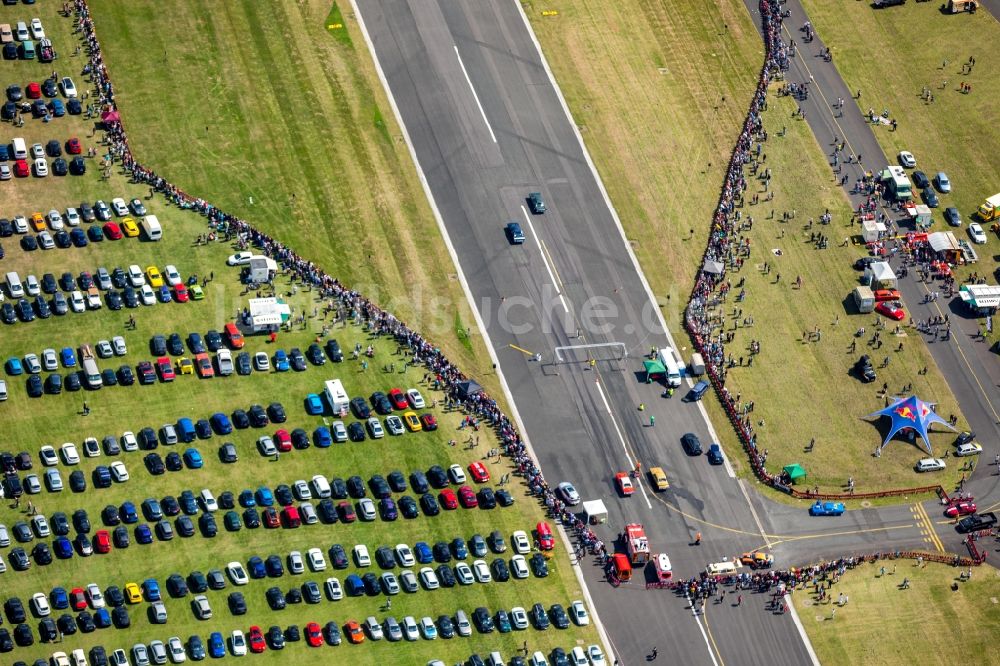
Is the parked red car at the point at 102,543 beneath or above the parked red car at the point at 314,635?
above

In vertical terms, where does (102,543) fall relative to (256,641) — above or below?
above

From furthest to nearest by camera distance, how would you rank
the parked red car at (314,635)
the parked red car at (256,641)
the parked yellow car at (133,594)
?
1. the parked yellow car at (133,594)
2. the parked red car at (314,635)
3. the parked red car at (256,641)

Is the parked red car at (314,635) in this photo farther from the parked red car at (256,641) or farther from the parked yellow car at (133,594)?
the parked yellow car at (133,594)

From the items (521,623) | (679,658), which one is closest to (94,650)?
(521,623)

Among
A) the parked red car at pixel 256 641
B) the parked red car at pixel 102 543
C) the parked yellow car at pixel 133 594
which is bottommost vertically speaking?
the parked red car at pixel 256 641

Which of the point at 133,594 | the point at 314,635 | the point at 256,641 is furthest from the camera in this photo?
the point at 133,594

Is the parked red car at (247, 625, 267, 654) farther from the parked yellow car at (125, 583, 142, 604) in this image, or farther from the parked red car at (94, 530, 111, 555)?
the parked red car at (94, 530, 111, 555)

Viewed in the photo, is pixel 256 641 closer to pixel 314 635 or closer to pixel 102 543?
pixel 314 635

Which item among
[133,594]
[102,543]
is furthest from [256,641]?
[102,543]

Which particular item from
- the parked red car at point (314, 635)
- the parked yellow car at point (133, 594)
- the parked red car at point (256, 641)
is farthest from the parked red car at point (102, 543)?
the parked red car at point (314, 635)
